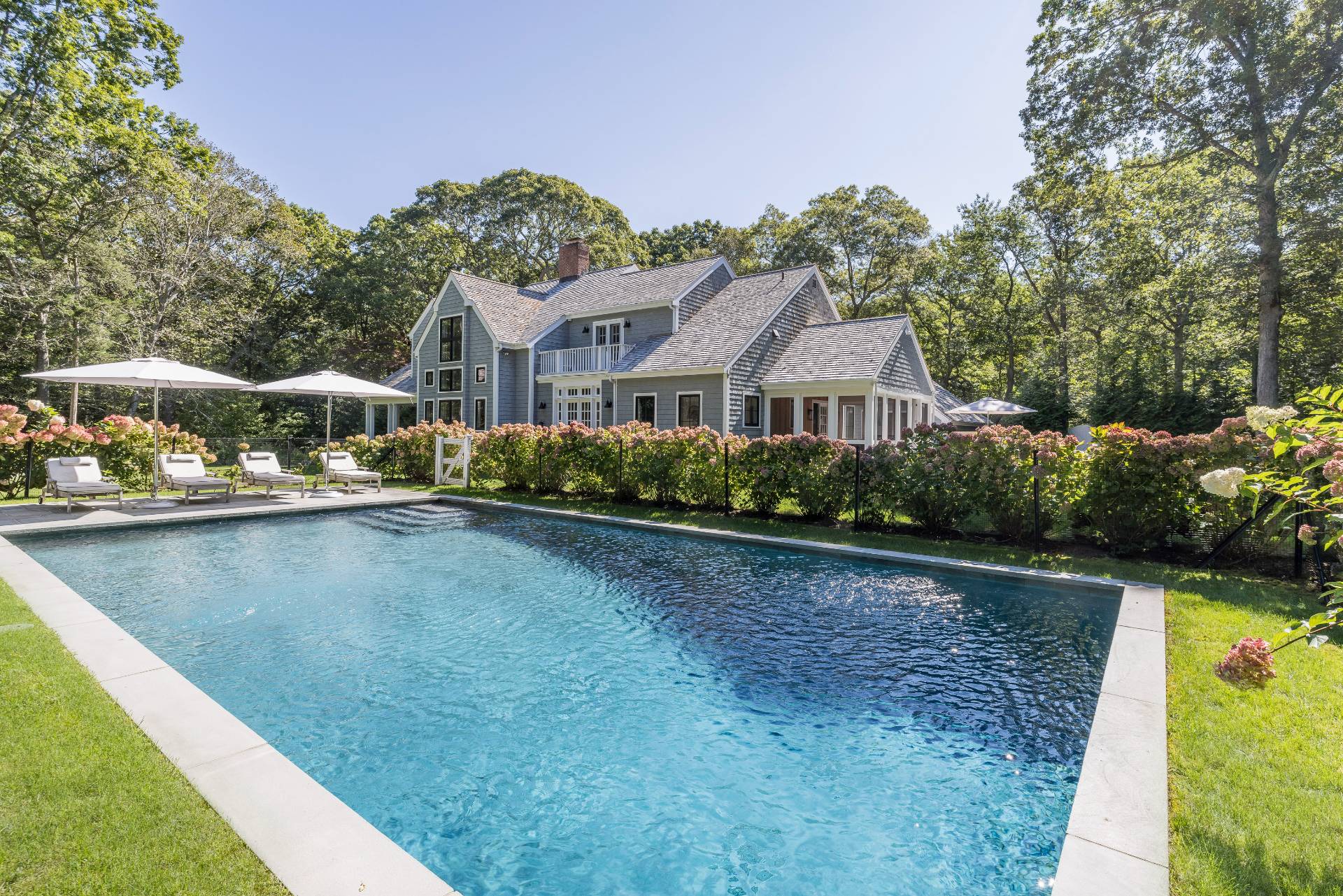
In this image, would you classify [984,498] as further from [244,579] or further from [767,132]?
[767,132]

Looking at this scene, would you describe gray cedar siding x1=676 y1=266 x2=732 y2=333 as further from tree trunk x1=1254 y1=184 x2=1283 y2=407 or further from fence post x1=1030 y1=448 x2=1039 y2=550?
tree trunk x1=1254 y1=184 x2=1283 y2=407

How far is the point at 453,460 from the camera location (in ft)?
53.2

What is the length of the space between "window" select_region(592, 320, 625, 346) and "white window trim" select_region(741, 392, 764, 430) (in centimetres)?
606

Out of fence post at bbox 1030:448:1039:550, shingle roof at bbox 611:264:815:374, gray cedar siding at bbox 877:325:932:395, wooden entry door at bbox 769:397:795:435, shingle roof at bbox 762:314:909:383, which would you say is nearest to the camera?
fence post at bbox 1030:448:1039:550

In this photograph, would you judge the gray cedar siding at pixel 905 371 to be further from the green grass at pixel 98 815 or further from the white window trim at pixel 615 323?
the green grass at pixel 98 815

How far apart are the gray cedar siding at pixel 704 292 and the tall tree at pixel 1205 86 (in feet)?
34.5

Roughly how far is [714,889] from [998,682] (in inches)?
123

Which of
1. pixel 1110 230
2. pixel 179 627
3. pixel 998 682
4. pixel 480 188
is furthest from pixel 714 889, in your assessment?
pixel 480 188

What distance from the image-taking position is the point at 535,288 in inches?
1100

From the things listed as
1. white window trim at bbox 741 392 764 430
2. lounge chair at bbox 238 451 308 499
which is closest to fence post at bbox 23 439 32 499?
lounge chair at bbox 238 451 308 499

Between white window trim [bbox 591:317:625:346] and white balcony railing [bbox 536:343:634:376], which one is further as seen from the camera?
white window trim [bbox 591:317:625:346]

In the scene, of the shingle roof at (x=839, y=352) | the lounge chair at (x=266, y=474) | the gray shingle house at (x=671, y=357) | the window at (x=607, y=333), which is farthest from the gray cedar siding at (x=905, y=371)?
the lounge chair at (x=266, y=474)

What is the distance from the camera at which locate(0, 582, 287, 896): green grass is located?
6.92 feet

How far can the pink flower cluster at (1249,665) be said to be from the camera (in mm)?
2314
